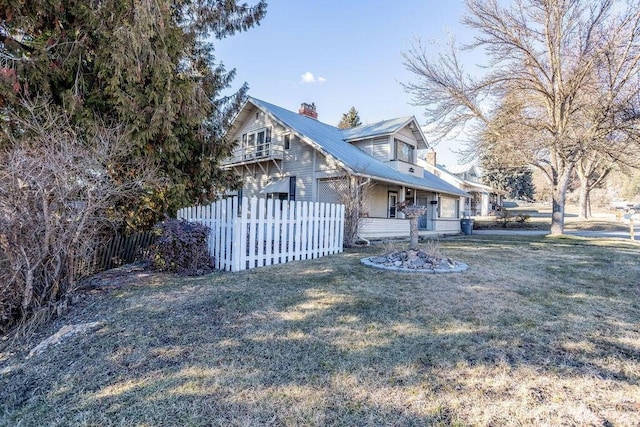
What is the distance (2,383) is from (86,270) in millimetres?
2827

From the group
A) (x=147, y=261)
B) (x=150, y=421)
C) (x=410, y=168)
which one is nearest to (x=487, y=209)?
(x=410, y=168)

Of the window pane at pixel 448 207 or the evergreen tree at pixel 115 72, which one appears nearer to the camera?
the evergreen tree at pixel 115 72

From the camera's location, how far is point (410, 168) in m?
18.7

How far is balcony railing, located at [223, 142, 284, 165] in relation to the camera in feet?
55.6

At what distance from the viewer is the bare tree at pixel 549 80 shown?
14078 mm


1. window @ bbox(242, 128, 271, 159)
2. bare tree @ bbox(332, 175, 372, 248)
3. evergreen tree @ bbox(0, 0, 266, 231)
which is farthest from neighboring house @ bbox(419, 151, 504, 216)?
evergreen tree @ bbox(0, 0, 266, 231)

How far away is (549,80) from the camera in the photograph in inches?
614

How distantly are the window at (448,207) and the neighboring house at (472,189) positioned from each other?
5.37 metres

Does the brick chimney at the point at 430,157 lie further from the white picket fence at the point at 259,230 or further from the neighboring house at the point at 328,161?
the white picket fence at the point at 259,230

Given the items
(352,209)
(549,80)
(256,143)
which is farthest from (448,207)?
(352,209)

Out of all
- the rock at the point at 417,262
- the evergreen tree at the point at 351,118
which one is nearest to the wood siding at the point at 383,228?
the rock at the point at 417,262

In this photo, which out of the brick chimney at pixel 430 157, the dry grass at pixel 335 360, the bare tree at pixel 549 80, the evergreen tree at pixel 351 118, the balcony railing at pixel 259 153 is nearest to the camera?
the dry grass at pixel 335 360

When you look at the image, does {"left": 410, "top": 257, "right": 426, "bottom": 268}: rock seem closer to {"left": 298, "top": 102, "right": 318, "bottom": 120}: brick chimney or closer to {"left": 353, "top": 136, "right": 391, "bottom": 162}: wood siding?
{"left": 353, "top": 136, "right": 391, "bottom": 162}: wood siding

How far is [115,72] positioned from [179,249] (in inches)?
138
